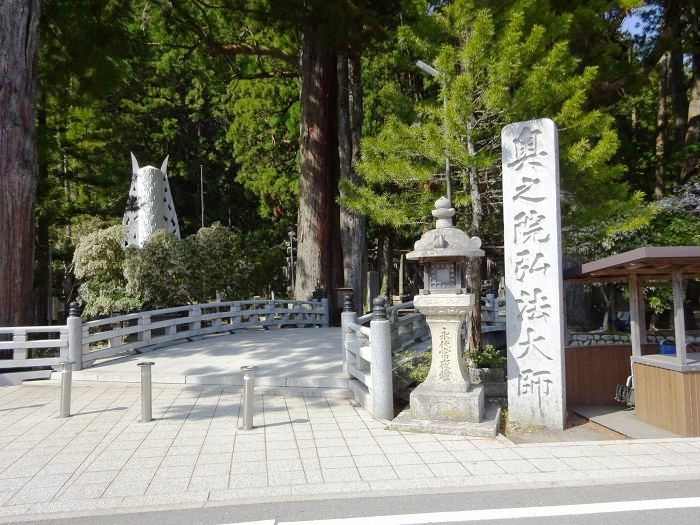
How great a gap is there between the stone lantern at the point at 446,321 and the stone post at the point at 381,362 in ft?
1.34

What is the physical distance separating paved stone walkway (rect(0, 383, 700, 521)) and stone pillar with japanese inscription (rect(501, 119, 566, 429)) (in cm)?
104

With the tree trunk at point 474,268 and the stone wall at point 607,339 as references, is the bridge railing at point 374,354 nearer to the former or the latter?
the tree trunk at point 474,268

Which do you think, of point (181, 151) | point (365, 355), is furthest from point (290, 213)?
point (365, 355)

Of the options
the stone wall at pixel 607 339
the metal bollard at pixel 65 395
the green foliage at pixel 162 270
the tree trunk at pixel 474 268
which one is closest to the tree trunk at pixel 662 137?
the stone wall at pixel 607 339

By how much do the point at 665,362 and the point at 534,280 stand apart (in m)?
2.12

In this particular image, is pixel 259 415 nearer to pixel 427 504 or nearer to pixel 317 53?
pixel 427 504

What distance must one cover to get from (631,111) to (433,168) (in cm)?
2121

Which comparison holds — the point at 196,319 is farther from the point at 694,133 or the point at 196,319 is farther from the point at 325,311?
the point at 694,133

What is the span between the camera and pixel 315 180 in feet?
61.0

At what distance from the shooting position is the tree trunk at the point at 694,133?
16047 mm

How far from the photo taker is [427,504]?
14.7ft

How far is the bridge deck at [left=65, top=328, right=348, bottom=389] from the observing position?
29.8ft

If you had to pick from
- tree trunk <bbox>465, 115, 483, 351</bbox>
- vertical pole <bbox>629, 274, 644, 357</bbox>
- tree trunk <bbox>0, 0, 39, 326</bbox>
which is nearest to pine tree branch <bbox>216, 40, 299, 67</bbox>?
tree trunk <bbox>0, 0, 39, 326</bbox>

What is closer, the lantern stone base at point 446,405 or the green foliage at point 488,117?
the lantern stone base at point 446,405
